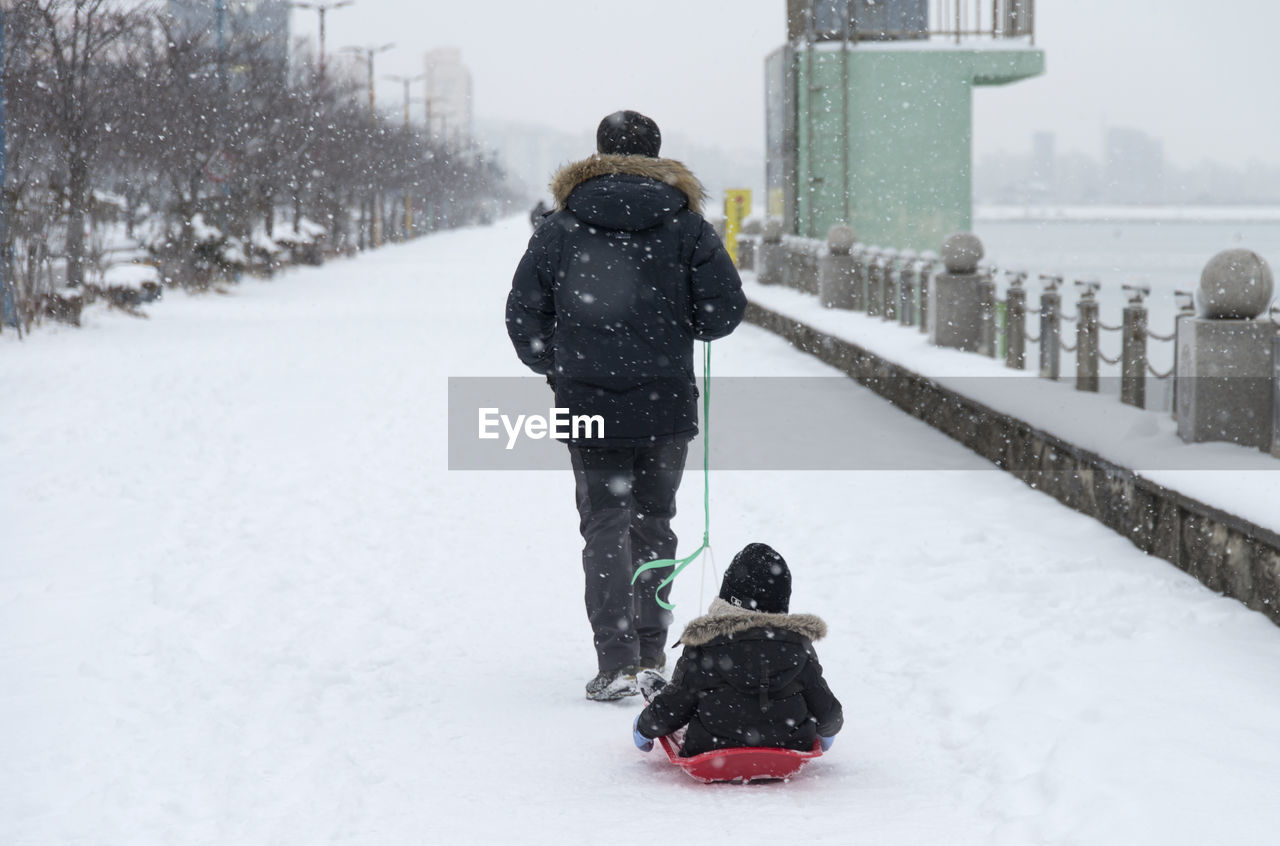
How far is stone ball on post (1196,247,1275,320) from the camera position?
730 cm

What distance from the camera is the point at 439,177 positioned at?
94.3 m

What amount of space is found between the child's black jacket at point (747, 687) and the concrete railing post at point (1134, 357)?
6531mm

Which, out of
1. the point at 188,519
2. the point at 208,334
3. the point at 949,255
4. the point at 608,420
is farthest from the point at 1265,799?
the point at 208,334

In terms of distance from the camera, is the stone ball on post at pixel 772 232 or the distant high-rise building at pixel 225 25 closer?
the stone ball on post at pixel 772 232

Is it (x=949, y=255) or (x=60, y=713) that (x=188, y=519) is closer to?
(x=60, y=713)

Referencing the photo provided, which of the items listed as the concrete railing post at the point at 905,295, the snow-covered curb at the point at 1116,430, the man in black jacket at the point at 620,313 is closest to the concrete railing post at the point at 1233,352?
the snow-covered curb at the point at 1116,430

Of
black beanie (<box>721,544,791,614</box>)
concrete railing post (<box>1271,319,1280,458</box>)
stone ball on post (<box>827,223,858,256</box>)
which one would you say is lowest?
black beanie (<box>721,544,791,614</box>)

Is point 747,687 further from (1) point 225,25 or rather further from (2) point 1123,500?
(1) point 225,25

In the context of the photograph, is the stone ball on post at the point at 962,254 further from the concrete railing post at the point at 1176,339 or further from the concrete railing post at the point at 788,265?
the concrete railing post at the point at 788,265

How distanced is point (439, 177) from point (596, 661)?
298ft

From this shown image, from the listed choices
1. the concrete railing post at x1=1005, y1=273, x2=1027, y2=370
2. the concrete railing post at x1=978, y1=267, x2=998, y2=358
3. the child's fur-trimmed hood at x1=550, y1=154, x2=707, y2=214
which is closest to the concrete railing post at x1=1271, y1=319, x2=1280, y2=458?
the child's fur-trimmed hood at x1=550, y1=154, x2=707, y2=214

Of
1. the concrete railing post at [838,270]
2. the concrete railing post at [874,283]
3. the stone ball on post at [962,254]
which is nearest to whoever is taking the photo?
the stone ball on post at [962,254]

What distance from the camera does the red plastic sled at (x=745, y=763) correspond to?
420 centimetres

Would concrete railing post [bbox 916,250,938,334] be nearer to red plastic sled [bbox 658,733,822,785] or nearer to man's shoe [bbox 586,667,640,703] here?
man's shoe [bbox 586,667,640,703]
